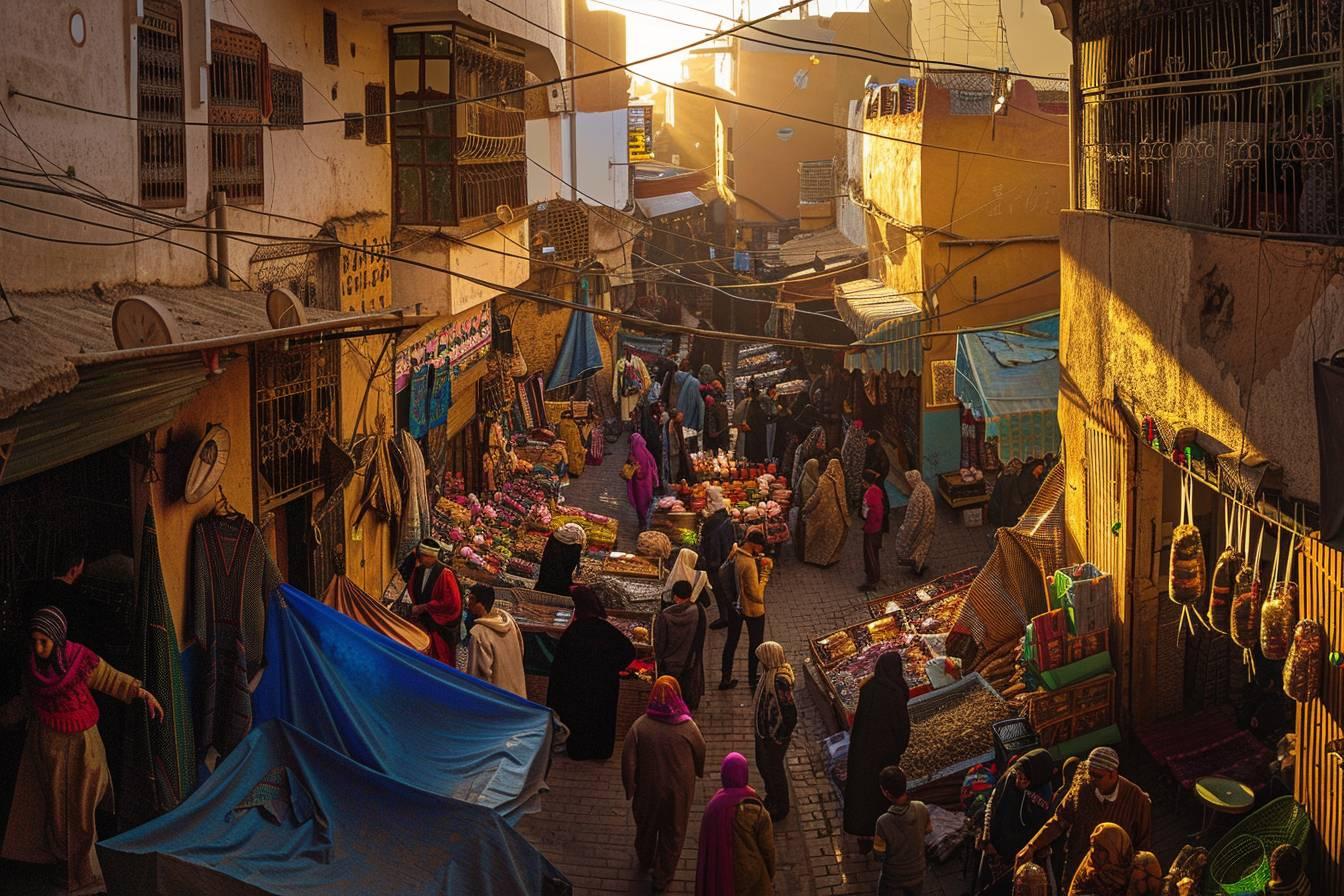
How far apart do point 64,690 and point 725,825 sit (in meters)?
3.31

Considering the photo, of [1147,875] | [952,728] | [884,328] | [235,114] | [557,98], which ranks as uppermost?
[557,98]

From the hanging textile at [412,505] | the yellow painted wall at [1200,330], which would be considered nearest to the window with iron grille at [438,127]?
the hanging textile at [412,505]

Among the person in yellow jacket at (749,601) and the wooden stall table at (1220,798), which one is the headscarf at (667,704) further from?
the person in yellow jacket at (749,601)

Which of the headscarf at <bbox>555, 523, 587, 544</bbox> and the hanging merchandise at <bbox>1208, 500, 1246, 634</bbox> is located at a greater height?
the hanging merchandise at <bbox>1208, 500, 1246, 634</bbox>

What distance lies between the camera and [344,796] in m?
6.60

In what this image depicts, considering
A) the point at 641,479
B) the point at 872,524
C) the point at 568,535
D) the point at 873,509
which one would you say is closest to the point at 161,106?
the point at 568,535

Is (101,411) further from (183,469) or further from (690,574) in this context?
(690,574)

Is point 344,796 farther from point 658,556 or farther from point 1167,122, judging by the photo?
point 658,556

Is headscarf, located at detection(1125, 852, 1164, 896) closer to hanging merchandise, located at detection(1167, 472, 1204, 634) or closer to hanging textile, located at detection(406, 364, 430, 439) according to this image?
hanging merchandise, located at detection(1167, 472, 1204, 634)

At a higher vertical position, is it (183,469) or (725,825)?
(183,469)

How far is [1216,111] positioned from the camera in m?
8.25

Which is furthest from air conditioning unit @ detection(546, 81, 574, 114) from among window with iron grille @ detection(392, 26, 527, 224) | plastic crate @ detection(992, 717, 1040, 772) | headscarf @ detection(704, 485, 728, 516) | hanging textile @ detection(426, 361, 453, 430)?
plastic crate @ detection(992, 717, 1040, 772)

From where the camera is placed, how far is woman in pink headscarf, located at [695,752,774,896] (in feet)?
23.9

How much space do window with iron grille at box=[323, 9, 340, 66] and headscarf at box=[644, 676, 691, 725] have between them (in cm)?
593
